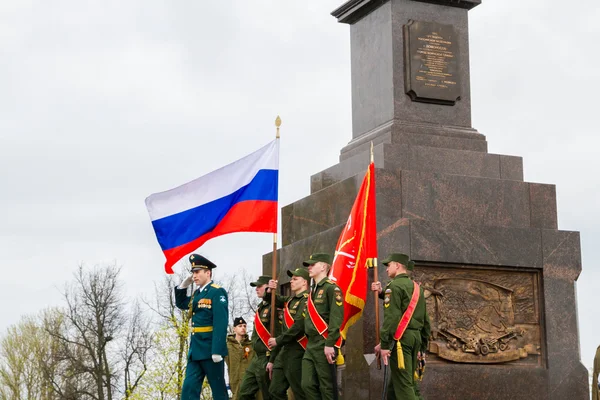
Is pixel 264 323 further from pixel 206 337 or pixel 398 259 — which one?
pixel 398 259

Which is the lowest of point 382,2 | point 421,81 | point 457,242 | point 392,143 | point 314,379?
point 314,379

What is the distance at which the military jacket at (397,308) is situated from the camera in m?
12.8

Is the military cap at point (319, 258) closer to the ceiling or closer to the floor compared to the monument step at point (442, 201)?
closer to the floor

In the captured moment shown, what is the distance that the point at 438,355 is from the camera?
48.0 ft

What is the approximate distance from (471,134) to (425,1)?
6.59 feet

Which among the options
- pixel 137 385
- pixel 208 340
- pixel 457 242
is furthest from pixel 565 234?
pixel 137 385

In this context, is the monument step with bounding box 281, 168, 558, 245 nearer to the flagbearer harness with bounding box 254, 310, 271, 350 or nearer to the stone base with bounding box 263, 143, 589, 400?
the stone base with bounding box 263, 143, 589, 400

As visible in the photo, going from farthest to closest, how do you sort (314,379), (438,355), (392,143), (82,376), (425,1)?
(82,376) < (425,1) < (392,143) < (438,355) < (314,379)

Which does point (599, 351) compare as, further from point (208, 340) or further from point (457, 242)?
point (208, 340)

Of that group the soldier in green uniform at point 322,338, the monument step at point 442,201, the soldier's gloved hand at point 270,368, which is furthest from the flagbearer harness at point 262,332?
the monument step at point 442,201

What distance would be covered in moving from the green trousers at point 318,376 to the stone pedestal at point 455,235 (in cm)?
111

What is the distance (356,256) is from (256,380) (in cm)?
233

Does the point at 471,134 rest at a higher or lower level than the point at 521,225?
higher

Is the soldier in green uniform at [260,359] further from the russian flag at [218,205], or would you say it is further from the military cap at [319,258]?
the military cap at [319,258]
